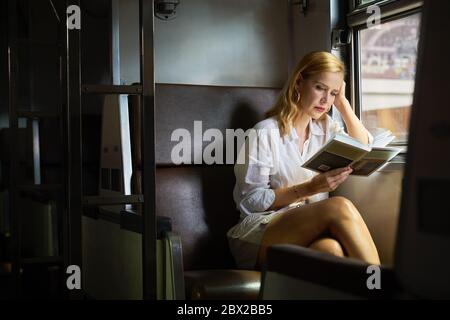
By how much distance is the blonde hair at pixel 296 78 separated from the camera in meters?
2.48

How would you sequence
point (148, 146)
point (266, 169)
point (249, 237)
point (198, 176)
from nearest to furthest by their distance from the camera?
1. point (148, 146)
2. point (249, 237)
3. point (266, 169)
4. point (198, 176)

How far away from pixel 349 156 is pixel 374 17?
0.77 metres

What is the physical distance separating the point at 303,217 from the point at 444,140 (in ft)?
4.13

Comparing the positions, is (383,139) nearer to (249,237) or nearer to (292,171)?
(292,171)

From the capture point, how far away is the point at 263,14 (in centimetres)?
297

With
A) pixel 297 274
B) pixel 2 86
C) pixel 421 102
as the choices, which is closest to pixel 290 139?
pixel 297 274

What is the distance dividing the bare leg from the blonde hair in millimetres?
486

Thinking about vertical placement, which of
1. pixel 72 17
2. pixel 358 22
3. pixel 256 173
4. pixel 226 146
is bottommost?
pixel 256 173

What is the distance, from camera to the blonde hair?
2484mm

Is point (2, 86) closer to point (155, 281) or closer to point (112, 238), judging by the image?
point (112, 238)

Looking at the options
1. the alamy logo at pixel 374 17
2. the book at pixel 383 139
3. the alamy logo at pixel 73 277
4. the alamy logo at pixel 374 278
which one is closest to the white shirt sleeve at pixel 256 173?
the book at pixel 383 139

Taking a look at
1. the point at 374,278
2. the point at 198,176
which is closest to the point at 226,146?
the point at 198,176

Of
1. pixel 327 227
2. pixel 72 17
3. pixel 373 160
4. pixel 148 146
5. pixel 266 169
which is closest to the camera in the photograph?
pixel 72 17

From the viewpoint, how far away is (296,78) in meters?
2.52
